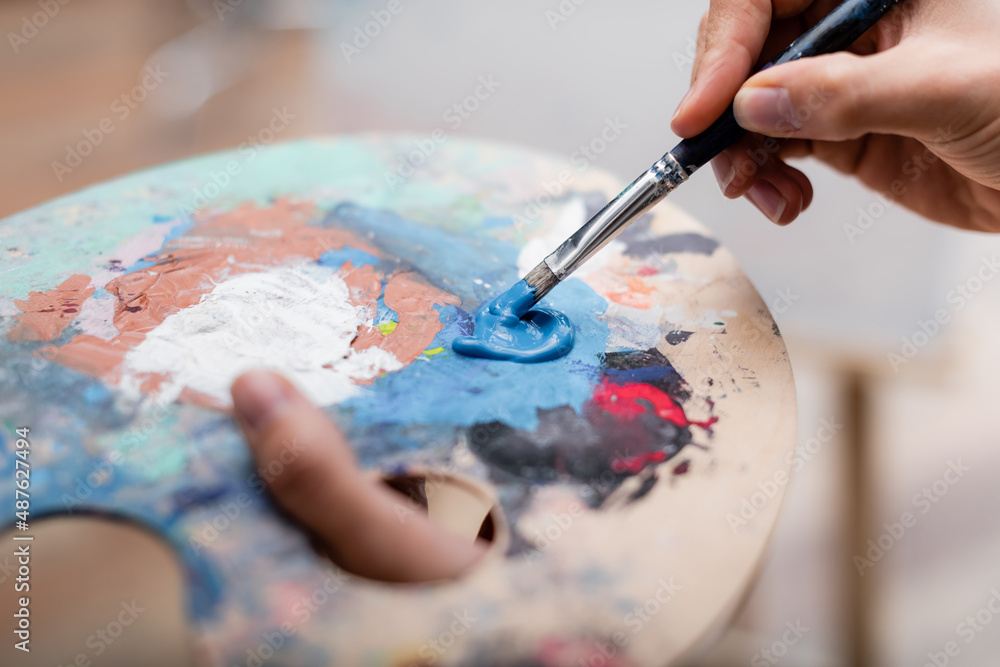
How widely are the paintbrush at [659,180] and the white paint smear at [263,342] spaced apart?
0.69 feet

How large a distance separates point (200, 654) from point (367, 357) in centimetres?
33

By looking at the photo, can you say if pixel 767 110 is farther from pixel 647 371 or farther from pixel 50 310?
pixel 50 310

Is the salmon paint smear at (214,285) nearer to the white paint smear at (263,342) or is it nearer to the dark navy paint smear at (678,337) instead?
the white paint smear at (263,342)

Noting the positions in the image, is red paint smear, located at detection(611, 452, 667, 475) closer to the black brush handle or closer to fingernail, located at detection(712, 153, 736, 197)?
the black brush handle

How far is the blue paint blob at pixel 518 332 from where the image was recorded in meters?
0.79

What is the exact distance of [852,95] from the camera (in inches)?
29.5

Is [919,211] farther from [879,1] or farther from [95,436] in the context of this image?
[95,436]

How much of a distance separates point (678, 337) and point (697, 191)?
1.41 metres

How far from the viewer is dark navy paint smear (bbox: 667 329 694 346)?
0.82m

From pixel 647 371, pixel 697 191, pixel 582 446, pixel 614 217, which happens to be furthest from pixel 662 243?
pixel 697 191

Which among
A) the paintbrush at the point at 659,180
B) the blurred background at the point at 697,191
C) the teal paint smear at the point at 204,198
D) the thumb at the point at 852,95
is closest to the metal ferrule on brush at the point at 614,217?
the paintbrush at the point at 659,180

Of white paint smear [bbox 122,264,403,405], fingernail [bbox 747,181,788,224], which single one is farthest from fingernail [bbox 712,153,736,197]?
white paint smear [bbox 122,264,403,405]

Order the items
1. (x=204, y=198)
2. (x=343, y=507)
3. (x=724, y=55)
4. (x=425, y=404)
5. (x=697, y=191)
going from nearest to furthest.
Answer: (x=343, y=507), (x=425, y=404), (x=724, y=55), (x=204, y=198), (x=697, y=191)

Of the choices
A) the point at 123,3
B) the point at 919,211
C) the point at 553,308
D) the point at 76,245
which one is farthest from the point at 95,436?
the point at 123,3
